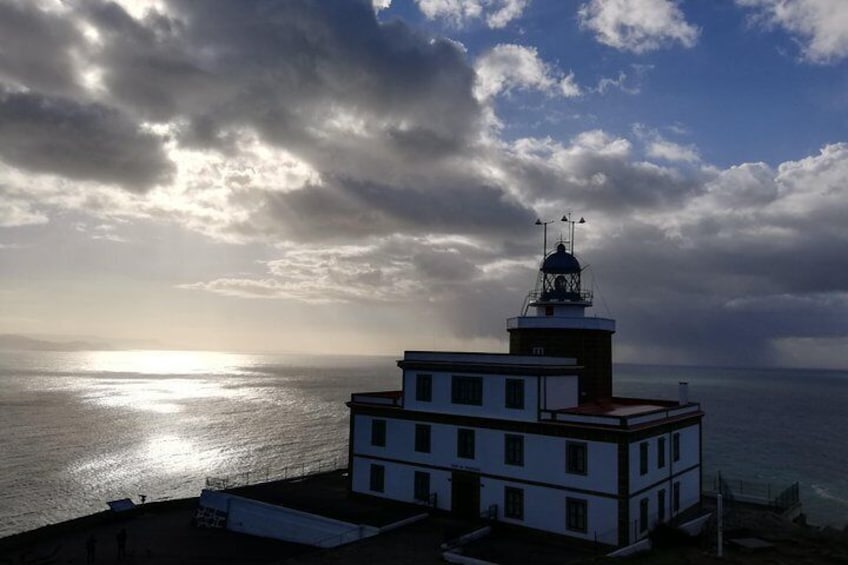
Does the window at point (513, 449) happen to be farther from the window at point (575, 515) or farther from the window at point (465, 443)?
the window at point (575, 515)

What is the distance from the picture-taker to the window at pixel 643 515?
29736 millimetres

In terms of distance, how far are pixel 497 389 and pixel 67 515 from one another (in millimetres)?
41522

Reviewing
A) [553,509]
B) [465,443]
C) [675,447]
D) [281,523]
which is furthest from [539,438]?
[281,523]

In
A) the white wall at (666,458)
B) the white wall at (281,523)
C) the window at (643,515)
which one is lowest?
the white wall at (281,523)

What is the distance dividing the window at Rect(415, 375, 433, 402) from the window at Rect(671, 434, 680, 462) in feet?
42.8

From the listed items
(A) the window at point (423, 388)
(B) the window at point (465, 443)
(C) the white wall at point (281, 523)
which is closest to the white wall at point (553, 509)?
(B) the window at point (465, 443)

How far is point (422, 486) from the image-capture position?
114 feet

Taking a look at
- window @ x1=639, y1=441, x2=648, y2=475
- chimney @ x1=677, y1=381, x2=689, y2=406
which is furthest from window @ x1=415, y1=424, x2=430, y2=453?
chimney @ x1=677, y1=381, x2=689, y2=406

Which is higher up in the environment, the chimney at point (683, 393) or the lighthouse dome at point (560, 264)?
the lighthouse dome at point (560, 264)

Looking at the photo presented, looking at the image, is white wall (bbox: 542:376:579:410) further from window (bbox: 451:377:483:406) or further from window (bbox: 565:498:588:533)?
window (bbox: 565:498:588:533)

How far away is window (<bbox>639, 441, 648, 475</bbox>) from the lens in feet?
97.8

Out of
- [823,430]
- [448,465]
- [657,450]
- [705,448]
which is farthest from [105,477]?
[823,430]

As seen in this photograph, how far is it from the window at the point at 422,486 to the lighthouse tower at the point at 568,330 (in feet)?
32.2

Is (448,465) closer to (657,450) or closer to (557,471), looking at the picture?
(557,471)
